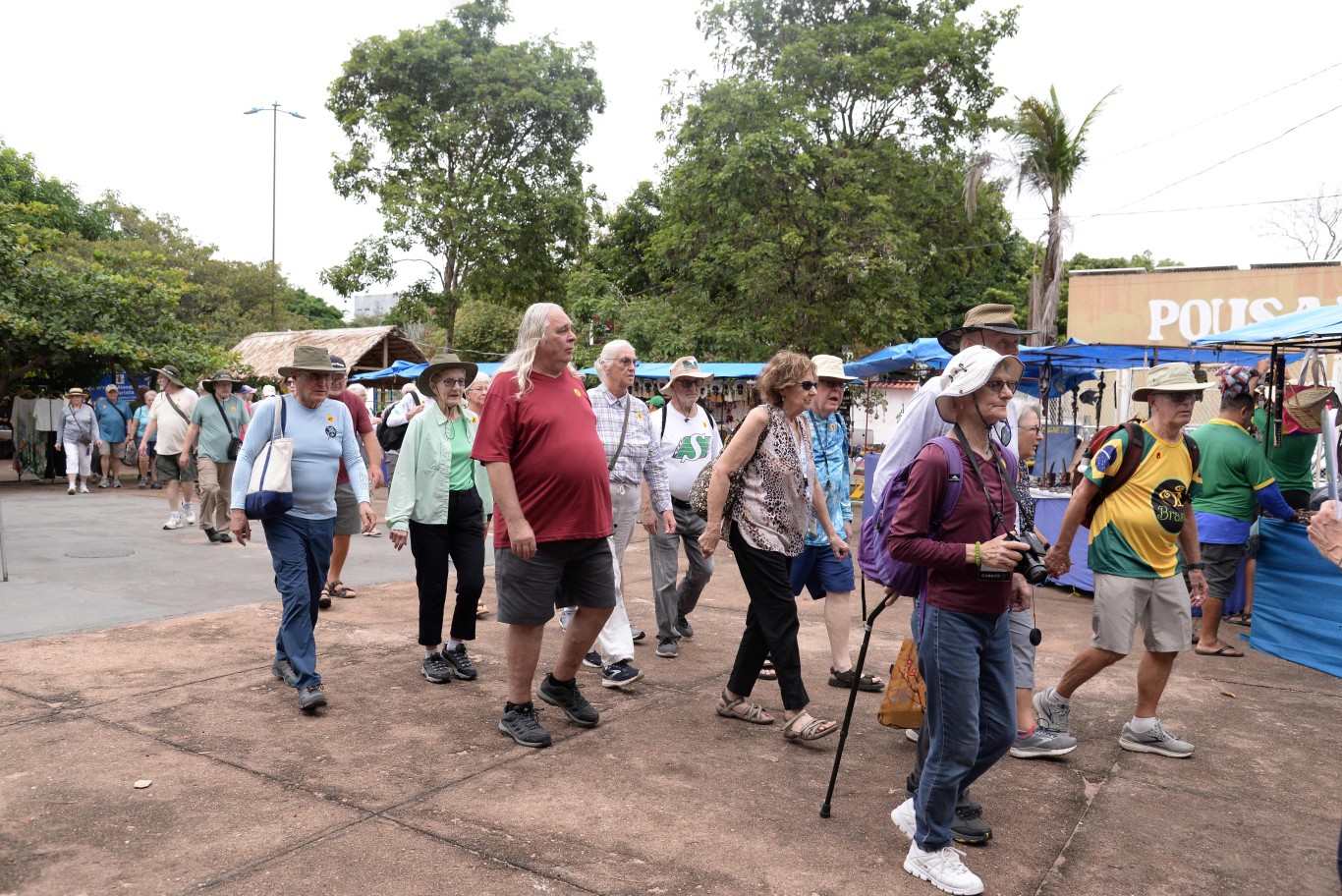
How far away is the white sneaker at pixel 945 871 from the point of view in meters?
3.03

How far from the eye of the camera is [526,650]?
4.30 m

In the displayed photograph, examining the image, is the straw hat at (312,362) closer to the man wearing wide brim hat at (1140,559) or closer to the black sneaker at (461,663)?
the black sneaker at (461,663)

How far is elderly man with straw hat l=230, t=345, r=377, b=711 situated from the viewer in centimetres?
471

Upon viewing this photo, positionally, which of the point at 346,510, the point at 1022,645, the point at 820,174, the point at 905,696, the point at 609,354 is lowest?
the point at 905,696

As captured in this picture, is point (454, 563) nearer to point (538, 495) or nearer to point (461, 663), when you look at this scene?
point (461, 663)

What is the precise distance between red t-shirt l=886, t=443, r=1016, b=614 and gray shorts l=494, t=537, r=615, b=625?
1.64 meters

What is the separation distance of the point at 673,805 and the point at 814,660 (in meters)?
2.43

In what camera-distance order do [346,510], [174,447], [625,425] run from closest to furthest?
[625,425] < [346,510] < [174,447]

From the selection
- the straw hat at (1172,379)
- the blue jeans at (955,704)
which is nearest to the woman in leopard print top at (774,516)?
the blue jeans at (955,704)

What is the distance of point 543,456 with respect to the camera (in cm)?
417

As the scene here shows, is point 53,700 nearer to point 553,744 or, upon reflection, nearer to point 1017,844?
point 553,744

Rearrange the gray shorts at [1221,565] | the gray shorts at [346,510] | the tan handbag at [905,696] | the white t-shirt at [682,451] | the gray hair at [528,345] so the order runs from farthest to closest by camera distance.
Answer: the gray shorts at [346,510]
the gray shorts at [1221,565]
the white t-shirt at [682,451]
the gray hair at [528,345]
the tan handbag at [905,696]

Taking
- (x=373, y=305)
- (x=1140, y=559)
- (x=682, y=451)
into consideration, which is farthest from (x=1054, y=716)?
(x=373, y=305)

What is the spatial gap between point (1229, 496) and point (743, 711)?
3.97 meters
